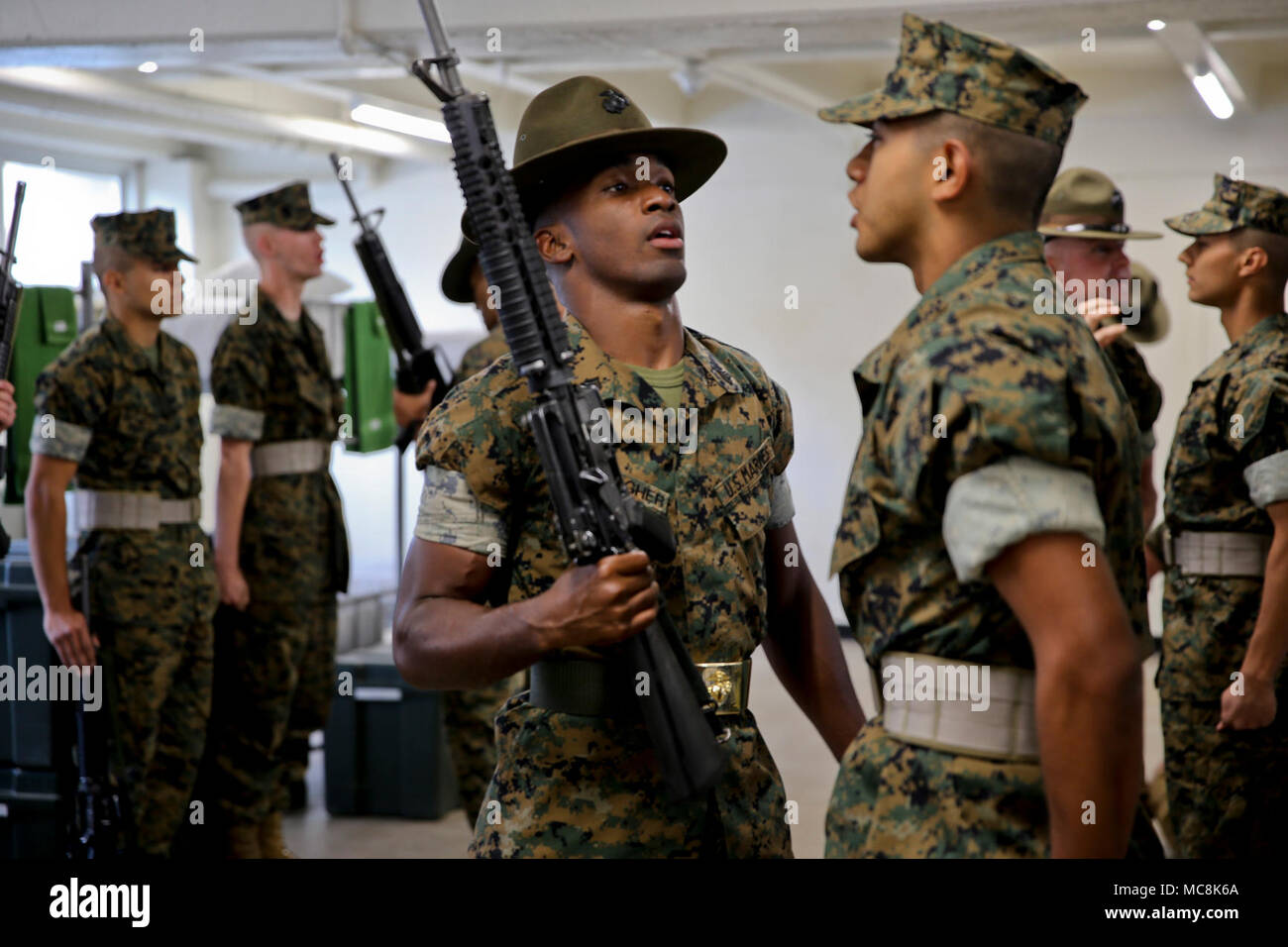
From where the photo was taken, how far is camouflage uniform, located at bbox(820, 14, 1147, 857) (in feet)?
4.17

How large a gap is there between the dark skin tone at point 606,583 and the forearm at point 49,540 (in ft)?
7.19

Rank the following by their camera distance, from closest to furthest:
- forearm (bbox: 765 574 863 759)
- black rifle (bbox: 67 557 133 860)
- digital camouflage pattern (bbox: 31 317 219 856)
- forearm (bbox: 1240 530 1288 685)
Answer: forearm (bbox: 765 574 863 759) < forearm (bbox: 1240 530 1288 685) < black rifle (bbox: 67 557 133 860) < digital camouflage pattern (bbox: 31 317 219 856)

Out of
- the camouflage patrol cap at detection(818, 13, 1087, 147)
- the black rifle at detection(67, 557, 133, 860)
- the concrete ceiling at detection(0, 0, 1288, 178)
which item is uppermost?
the concrete ceiling at detection(0, 0, 1288, 178)

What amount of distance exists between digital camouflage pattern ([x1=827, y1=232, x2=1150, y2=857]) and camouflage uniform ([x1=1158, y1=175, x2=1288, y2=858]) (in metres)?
1.80

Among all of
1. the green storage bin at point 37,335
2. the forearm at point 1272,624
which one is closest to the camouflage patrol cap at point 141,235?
the green storage bin at point 37,335

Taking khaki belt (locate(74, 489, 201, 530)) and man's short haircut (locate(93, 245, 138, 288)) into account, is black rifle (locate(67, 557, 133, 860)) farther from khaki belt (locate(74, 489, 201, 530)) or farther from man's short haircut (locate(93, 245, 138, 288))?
man's short haircut (locate(93, 245, 138, 288))

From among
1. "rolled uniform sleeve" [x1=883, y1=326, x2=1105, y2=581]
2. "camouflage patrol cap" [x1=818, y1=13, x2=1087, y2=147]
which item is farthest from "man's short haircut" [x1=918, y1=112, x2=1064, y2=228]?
"rolled uniform sleeve" [x1=883, y1=326, x2=1105, y2=581]

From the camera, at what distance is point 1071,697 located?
4.06 ft

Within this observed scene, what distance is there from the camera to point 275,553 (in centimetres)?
422

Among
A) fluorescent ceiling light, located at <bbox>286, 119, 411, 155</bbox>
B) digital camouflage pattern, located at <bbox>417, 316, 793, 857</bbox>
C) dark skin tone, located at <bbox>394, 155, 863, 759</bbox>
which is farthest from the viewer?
fluorescent ceiling light, located at <bbox>286, 119, 411, 155</bbox>

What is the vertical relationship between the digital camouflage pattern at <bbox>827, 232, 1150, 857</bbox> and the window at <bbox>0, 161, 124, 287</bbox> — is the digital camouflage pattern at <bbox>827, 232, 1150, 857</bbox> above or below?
below

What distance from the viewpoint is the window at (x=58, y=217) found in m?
9.60

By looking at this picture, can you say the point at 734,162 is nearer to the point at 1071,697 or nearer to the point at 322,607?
the point at 322,607

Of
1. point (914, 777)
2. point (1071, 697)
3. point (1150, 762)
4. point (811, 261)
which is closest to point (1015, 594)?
point (1071, 697)
